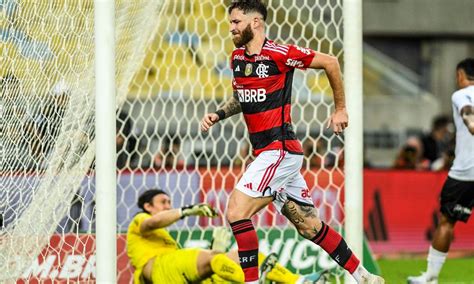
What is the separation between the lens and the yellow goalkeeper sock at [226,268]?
8.20 m

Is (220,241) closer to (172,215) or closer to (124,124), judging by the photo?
(172,215)

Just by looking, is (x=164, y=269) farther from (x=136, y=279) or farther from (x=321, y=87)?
(x=321, y=87)

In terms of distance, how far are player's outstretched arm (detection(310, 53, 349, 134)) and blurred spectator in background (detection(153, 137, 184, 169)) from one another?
3.51 metres

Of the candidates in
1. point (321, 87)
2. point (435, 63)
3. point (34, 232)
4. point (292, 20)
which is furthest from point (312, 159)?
point (435, 63)

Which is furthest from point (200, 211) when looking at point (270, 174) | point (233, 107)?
point (270, 174)

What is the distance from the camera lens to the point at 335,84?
6895 mm

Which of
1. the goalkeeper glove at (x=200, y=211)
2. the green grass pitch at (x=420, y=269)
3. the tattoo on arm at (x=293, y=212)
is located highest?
the tattoo on arm at (x=293, y=212)

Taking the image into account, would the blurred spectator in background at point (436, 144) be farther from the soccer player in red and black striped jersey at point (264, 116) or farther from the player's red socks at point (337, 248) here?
the soccer player in red and black striped jersey at point (264, 116)

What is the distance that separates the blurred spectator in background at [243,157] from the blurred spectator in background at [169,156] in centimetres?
55

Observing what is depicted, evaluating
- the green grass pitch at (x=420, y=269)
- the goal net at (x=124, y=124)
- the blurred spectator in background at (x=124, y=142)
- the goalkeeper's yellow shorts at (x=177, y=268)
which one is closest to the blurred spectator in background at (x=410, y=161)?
the green grass pitch at (x=420, y=269)

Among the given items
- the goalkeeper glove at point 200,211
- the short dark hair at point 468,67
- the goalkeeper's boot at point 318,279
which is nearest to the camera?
the goalkeeper glove at point 200,211

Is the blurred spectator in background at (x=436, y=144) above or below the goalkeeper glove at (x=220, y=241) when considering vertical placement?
above

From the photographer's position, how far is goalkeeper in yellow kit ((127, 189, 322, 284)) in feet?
27.3

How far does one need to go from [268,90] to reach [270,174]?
0.49 metres
